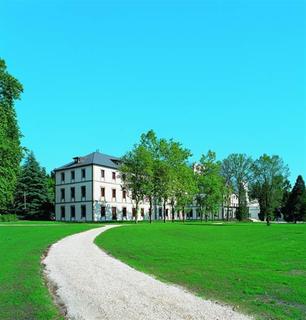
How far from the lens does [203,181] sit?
73.2 meters

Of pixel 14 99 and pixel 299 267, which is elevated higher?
pixel 14 99

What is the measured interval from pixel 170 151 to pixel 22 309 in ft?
174

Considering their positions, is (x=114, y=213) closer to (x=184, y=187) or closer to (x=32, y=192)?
(x=32, y=192)

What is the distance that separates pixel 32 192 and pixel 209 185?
30.7 m

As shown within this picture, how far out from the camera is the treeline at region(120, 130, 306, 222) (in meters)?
59.5

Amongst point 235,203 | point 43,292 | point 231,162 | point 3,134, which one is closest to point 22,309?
point 43,292

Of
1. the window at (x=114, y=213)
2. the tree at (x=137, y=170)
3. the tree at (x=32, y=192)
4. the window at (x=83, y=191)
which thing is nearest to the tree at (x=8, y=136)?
the tree at (x=137, y=170)

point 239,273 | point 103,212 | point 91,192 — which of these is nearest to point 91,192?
point 91,192

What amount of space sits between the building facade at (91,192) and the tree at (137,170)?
9.71m

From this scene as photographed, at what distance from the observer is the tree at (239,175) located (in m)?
83.6

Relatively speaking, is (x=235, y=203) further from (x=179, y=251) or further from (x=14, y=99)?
(x=179, y=251)

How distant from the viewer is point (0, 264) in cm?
1438

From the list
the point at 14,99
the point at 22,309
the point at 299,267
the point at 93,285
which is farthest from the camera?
the point at 14,99

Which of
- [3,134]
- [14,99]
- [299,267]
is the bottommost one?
[299,267]
